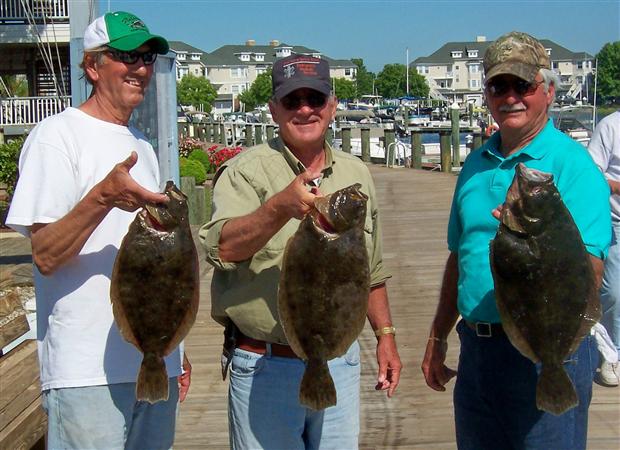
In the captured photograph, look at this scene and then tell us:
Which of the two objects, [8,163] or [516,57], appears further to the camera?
[8,163]

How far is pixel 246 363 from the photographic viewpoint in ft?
10.7

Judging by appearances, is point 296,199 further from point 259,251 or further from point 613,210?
point 613,210

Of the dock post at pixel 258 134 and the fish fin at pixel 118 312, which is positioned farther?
the dock post at pixel 258 134

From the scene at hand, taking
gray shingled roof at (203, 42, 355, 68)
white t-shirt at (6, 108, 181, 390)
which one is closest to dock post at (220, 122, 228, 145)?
white t-shirt at (6, 108, 181, 390)

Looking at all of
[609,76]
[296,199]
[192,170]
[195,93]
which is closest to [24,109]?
[192,170]

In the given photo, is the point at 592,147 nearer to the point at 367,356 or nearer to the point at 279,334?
the point at 367,356

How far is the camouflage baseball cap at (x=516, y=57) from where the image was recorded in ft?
10.6

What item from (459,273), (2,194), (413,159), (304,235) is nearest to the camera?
(304,235)

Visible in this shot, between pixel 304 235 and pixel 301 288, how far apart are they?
0.19 meters

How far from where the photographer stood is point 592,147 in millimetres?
5941

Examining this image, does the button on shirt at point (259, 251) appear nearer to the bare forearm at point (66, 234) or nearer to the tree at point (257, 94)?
the bare forearm at point (66, 234)

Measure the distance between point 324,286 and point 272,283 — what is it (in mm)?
A: 488

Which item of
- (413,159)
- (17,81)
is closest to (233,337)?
(413,159)

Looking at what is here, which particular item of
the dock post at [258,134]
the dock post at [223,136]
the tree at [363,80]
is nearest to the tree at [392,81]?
the tree at [363,80]
